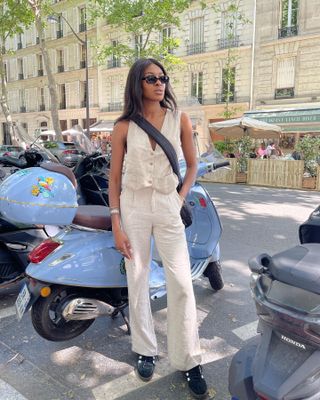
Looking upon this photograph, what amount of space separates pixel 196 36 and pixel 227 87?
14.1 feet

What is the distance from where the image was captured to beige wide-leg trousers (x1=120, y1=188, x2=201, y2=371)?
2.45 meters

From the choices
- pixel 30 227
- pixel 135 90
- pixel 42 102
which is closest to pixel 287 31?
pixel 30 227

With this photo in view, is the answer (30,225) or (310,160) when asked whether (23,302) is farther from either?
(310,160)

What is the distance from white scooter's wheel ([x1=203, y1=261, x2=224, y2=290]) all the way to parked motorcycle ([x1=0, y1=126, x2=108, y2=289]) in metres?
1.20

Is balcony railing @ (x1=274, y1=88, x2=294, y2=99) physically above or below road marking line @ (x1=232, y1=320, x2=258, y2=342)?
above

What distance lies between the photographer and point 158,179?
242cm

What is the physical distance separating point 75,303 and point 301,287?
173cm

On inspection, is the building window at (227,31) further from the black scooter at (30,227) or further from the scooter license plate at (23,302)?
the scooter license plate at (23,302)

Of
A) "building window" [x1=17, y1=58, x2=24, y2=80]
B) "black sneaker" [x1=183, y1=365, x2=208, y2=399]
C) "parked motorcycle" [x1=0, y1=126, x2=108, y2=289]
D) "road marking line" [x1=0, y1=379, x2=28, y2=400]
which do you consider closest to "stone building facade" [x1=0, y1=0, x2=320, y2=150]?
"building window" [x1=17, y1=58, x2=24, y2=80]

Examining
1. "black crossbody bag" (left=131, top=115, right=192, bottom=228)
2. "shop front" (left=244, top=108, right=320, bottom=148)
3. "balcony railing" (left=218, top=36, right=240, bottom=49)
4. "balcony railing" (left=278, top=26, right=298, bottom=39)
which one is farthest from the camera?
"balcony railing" (left=218, top=36, right=240, bottom=49)

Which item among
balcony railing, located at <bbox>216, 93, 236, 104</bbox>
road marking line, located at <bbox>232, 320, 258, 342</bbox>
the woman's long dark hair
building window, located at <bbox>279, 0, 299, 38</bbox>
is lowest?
road marking line, located at <bbox>232, 320, 258, 342</bbox>

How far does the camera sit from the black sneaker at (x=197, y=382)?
2477mm

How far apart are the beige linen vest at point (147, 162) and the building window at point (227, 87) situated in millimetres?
21916

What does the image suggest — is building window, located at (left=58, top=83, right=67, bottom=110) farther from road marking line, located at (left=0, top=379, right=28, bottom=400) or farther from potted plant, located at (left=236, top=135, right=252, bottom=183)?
road marking line, located at (left=0, top=379, right=28, bottom=400)
